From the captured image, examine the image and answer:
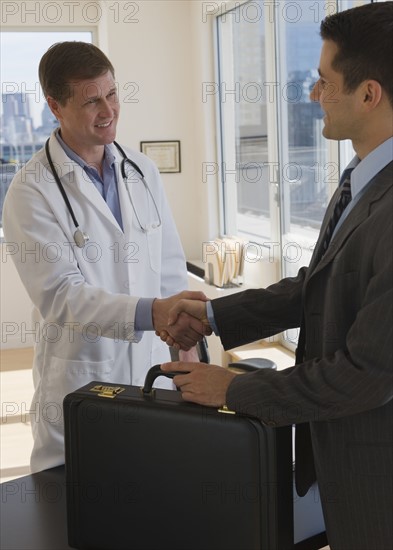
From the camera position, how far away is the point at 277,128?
4574 millimetres

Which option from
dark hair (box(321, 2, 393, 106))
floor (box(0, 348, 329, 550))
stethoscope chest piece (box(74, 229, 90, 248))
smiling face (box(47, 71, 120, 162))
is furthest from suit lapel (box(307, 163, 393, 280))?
floor (box(0, 348, 329, 550))

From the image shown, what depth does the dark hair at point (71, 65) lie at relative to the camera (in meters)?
1.90

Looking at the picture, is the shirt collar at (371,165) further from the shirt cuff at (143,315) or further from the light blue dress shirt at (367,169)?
the shirt cuff at (143,315)

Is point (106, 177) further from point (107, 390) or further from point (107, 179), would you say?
point (107, 390)

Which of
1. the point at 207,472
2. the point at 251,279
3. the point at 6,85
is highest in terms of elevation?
the point at 6,85

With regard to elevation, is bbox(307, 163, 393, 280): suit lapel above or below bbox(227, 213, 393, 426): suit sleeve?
above

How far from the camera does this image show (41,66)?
1983 mm

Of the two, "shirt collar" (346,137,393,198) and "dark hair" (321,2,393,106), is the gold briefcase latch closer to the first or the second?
"shirt collar" (346,137,393,198)

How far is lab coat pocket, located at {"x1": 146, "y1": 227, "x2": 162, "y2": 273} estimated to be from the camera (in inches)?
82.0

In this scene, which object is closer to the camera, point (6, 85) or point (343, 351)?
point (343, 351)

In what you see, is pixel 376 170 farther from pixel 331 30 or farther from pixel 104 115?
pixel 104 115

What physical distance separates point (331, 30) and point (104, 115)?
921 mm

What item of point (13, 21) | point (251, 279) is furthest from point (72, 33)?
point (251, 279)

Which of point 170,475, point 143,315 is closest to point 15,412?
point 143,315
